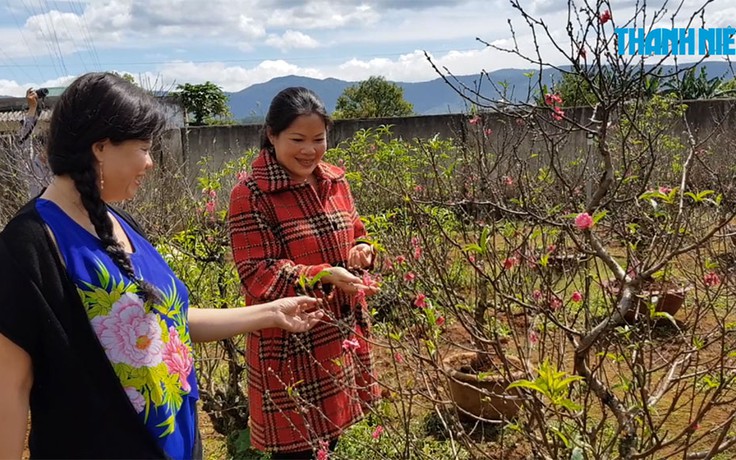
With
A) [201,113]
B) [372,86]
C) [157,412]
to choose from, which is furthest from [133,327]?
[372,86]

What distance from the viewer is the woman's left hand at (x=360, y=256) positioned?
2234mm

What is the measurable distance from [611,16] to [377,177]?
12.6 feet

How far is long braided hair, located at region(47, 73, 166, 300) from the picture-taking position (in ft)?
4.12

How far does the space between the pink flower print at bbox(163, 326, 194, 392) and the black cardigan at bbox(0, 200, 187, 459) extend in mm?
134

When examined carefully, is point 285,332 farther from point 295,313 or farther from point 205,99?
point 205,99

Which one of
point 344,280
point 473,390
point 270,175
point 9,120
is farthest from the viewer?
point 9,120

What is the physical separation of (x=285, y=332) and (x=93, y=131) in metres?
1.07

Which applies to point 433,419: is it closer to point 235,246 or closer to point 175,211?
point 235,246

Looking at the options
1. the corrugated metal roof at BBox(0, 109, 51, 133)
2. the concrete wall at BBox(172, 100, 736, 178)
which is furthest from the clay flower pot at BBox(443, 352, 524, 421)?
the corrugated metal roof at BBox(0, 109, 51, 133)

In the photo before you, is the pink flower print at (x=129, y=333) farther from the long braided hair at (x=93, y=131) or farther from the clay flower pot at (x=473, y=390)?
the clay flower pot at (x=473, y=390)

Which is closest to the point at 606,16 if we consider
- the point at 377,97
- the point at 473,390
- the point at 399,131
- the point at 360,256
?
the point at 360,256

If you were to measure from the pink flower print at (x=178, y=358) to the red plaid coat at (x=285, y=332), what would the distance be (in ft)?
2.00

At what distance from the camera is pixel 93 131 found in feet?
4.12

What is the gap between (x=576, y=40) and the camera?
188cm
